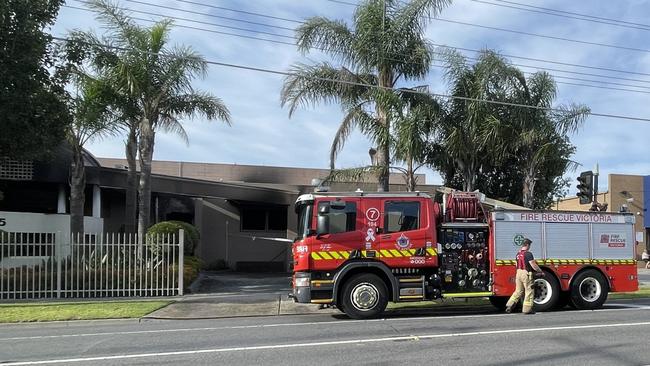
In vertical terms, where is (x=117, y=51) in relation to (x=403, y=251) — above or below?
above

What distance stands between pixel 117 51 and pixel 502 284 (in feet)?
43.1

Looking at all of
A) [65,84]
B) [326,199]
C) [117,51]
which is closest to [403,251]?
[326,199]

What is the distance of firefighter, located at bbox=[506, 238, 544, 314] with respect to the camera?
1256 cm

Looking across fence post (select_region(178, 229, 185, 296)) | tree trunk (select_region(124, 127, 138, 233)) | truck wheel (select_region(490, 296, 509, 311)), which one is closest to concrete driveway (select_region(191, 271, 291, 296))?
fence post (select_region(178, 229, 185, 296))

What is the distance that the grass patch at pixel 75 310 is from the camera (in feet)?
43.5

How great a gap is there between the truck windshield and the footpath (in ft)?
7.77

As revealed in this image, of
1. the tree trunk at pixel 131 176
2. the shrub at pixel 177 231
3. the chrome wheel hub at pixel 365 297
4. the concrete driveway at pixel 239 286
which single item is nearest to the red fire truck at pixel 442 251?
the chrome wheel hub at pixel 365 297

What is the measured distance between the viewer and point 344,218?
12445mm

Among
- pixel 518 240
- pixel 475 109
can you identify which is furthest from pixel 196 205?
pixel 518 240

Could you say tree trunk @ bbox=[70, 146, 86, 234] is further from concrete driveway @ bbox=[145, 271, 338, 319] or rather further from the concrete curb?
the concrete curb

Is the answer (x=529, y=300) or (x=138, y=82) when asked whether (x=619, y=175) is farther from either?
(x=138, y=82)

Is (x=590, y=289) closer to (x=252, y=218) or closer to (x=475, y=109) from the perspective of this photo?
(x=475, y=109)

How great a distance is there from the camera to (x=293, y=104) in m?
19.2

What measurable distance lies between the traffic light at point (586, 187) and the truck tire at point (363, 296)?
865 cm
